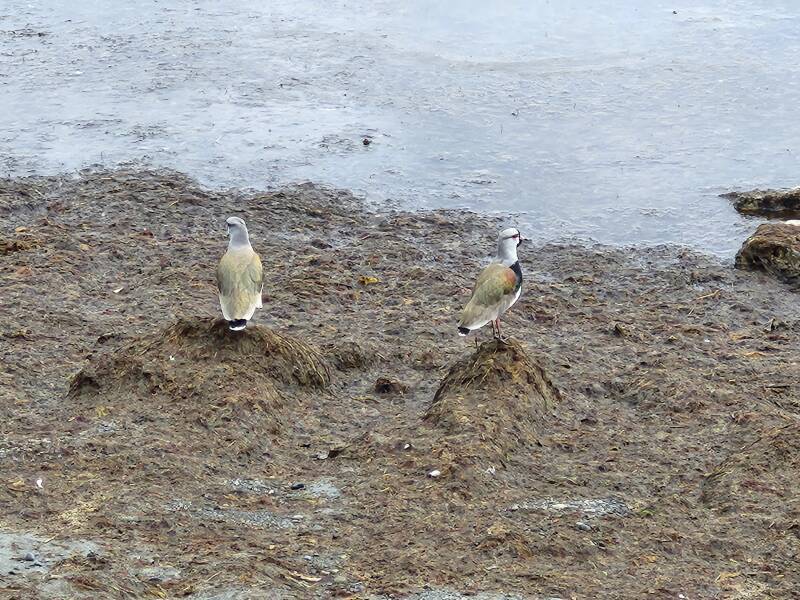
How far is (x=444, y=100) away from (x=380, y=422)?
9.39m

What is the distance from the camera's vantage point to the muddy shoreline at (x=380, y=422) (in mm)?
7500

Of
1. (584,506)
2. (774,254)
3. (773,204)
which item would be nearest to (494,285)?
(584,506)

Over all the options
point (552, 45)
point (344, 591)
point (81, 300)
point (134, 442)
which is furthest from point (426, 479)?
point (552, 45)

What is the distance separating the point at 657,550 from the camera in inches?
311

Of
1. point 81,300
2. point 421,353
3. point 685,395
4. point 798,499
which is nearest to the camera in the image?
point 798,499

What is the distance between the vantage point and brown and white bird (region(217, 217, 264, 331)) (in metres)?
9.64

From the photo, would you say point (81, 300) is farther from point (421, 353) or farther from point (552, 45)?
point (552, 45)

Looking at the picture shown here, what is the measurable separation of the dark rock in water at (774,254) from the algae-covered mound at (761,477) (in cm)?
402

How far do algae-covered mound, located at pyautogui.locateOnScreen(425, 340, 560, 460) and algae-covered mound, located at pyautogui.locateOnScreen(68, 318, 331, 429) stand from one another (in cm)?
119

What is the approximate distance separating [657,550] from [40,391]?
4.80 m

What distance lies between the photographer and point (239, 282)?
9.86m

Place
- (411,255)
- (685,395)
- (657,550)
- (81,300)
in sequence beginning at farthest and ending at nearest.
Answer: (411,255) → (81,300) → (685,395) → (657,550)

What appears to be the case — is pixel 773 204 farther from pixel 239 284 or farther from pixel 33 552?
pixel 33 552

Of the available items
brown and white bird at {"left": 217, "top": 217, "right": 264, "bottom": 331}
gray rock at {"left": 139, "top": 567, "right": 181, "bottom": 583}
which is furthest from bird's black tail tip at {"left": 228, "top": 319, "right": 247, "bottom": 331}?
gray rock at {"left": 139, "top": 567, "right": 181, "bottom": 583}
